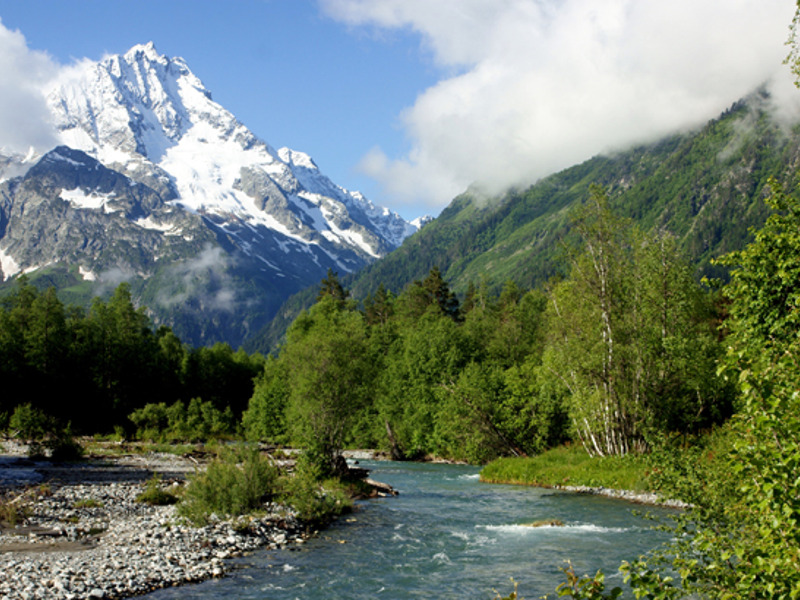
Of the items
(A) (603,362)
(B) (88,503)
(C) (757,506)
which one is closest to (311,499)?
(B) (88,503)

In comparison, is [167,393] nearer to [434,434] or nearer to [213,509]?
[434,434]

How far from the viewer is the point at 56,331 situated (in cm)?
8031

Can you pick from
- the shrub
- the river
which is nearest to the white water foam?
the river

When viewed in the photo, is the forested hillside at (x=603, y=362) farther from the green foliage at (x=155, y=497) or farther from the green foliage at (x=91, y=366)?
the green foliage at (x=91, y=366)

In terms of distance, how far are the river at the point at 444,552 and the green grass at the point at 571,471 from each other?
2672 mm

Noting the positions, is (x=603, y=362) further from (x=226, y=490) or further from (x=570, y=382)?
(x=226, y=490)

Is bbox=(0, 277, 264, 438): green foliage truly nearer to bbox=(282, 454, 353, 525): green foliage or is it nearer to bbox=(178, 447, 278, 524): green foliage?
bbox=(282, 454, 353, 525): green foliage

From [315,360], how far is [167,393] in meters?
68.6

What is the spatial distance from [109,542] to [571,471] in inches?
1159

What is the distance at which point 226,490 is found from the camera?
25625 mm

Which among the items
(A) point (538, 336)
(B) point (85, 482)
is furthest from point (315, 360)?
(A) point (538, 336)

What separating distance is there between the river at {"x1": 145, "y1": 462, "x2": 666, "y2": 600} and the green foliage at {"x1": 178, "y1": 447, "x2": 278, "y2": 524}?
147 inches

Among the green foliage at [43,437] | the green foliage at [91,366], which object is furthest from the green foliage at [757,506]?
the green foliage at [91,366]

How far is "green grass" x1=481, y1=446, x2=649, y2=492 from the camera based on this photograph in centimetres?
3588
